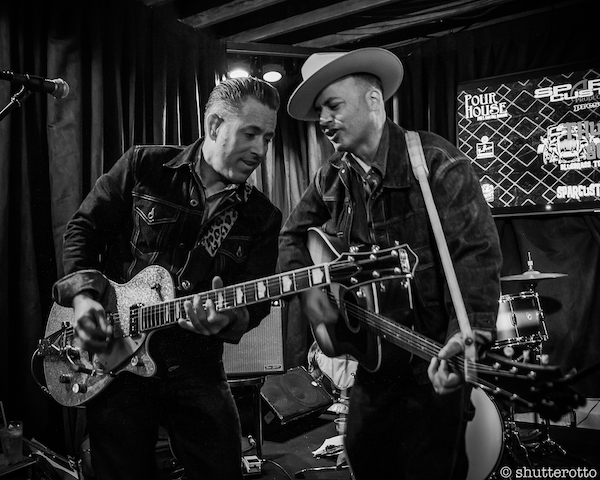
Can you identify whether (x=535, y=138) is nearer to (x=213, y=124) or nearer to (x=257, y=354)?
(x=257, y=354)

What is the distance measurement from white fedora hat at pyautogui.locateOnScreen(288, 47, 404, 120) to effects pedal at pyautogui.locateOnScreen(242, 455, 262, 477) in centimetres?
262

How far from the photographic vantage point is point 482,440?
6.57 feet

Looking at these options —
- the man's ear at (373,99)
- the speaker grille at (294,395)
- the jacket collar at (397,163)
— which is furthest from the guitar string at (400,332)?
the speaker grille at (294,395)

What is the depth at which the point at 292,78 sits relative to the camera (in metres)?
5.61

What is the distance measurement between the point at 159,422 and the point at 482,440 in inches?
49.7

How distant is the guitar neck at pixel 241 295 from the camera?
5.55 feet

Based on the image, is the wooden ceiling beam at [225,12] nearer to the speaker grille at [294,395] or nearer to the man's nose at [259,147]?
the man's nose at [259,147]

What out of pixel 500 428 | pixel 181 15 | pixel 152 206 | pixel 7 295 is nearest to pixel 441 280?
pixel 500 428

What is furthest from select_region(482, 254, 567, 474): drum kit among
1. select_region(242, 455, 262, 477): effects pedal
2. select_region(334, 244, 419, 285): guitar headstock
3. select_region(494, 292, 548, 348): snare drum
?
select_region(334, 244, 419, 285): guitar headstock

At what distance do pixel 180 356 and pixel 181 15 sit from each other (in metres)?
3.79

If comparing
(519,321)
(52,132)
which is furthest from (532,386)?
(52,132)

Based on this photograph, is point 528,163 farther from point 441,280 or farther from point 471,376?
point 471,376

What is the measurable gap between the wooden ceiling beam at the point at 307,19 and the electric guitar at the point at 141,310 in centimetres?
332

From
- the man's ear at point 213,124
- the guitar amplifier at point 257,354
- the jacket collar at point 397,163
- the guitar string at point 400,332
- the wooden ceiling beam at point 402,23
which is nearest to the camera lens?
the guitar string at point 400,332
